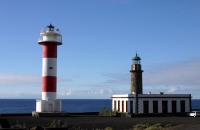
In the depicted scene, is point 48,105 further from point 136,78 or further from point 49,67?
point 136,78

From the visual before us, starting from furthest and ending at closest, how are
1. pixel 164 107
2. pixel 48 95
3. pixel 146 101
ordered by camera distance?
pixel 164 107 → pixel 146 101 → pixel 48 95

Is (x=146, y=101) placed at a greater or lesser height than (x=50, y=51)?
lesser

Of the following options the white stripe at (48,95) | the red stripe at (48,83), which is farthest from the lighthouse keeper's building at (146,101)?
the red stripe at (48,83)

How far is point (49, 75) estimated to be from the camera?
130 ft

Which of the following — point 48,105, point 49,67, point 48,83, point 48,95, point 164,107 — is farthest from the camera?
point 164,107

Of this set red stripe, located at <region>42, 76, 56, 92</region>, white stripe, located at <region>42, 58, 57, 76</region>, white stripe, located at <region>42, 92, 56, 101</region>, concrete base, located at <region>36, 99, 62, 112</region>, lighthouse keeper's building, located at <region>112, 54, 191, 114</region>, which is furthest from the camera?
lighthouse keeper's building, located at <region>112, 54, 191, 114</region>

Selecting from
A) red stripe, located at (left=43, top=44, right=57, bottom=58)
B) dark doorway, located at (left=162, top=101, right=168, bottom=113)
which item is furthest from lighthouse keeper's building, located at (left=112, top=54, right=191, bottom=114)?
red stripe, located at (left=43, top=44, right=57, bottom=58)

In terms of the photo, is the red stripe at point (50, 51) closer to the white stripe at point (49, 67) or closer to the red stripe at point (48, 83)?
the white stripe at point (49, 67)

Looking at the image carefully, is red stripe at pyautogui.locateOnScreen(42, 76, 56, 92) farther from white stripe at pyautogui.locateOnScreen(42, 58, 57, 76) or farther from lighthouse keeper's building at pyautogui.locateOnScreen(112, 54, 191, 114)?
lighthouse keeper's building at pyautogui.locateOnScreen(112, 54, 191, 114)

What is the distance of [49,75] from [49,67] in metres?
0.76

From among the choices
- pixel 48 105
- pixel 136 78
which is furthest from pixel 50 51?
pixel 136 78

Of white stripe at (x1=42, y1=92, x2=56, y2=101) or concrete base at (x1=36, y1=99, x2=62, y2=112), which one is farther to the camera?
concrete base at (x1=36, y1=99, x2=62, y2=112)

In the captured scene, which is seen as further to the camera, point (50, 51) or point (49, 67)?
point (50, 51)

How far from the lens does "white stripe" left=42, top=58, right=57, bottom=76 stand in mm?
39625
